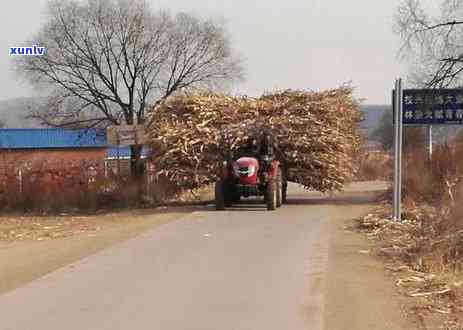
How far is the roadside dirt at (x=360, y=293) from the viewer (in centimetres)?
854

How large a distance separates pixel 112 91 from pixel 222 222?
25007 mm

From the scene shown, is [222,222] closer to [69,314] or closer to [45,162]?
[69,314]

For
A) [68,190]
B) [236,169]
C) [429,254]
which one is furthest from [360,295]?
[68,190]

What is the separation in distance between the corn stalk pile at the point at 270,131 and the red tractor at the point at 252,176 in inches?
20.3

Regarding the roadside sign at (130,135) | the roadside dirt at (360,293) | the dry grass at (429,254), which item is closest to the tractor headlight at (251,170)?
the dry grass at (429,254)

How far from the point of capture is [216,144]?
28172 mm

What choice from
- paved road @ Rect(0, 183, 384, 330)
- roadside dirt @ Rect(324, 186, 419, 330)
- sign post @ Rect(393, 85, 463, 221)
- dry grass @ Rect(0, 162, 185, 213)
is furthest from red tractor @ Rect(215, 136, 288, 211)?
roadside dirt @ Rect(324, 186, 419, 330)

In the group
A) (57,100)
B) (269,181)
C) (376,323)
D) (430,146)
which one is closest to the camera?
(376,323)

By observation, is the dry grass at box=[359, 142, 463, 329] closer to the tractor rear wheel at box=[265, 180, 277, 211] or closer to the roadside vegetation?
the roadside vegetation

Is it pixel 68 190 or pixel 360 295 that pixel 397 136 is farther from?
pixel 68 190

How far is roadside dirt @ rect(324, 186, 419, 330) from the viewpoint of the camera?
854cm

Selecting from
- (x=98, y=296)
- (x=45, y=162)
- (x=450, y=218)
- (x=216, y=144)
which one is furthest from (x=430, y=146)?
(x=98, y=296)

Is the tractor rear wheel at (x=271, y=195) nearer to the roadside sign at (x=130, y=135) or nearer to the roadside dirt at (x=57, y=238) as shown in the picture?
the roadside dirt at (x=57, y=238)

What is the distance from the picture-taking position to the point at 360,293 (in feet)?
34.0
